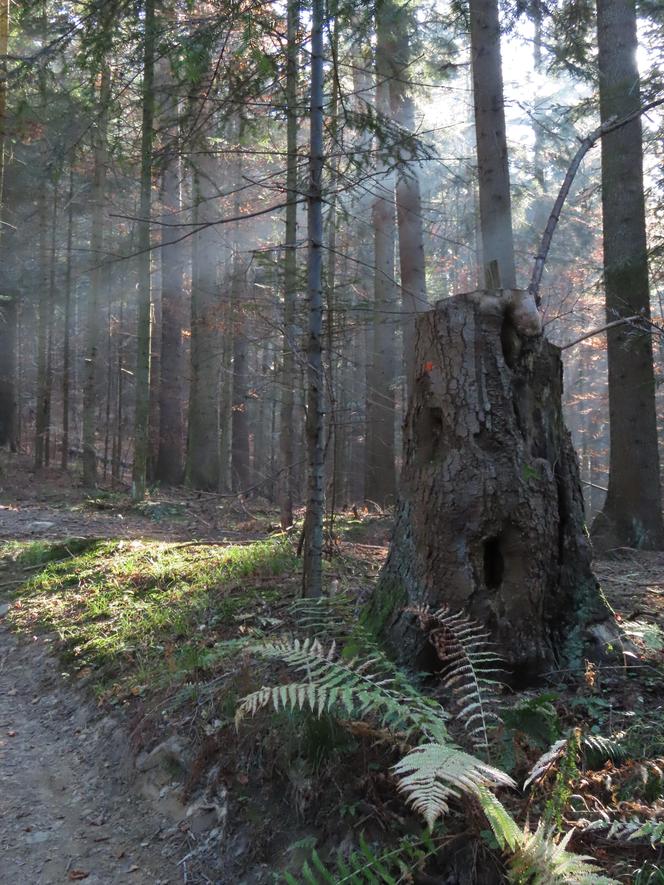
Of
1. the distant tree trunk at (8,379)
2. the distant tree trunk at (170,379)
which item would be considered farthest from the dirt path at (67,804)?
the distant tree trunk at (8,379)

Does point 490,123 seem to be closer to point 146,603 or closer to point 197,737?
point 146,603

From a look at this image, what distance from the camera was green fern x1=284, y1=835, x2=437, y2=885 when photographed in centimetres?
212

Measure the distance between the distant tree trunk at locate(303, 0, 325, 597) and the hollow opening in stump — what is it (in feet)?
4.47

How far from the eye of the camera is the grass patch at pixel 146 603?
4.64m

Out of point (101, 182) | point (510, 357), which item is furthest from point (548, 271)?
point (510, 357)

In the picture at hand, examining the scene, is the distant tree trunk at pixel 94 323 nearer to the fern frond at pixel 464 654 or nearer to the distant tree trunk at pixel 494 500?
the distant tree trunk at pixel 494 500

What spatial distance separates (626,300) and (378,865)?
8.51 metres

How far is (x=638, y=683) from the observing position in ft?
10.9

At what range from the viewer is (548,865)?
6.48ft

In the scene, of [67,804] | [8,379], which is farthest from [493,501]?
[8,379]

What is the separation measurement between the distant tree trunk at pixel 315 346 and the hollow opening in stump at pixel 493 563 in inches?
53.6

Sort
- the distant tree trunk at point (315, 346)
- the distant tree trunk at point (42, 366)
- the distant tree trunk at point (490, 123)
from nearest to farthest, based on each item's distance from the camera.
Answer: the distant tree trunk at point (315, 346), the distant tree trunk at point (490, 123), the distant tree trunk at point (42, 366)

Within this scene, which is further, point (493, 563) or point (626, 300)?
point (626, 300)

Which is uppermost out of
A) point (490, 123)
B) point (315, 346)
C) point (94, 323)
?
point (490, 123)
